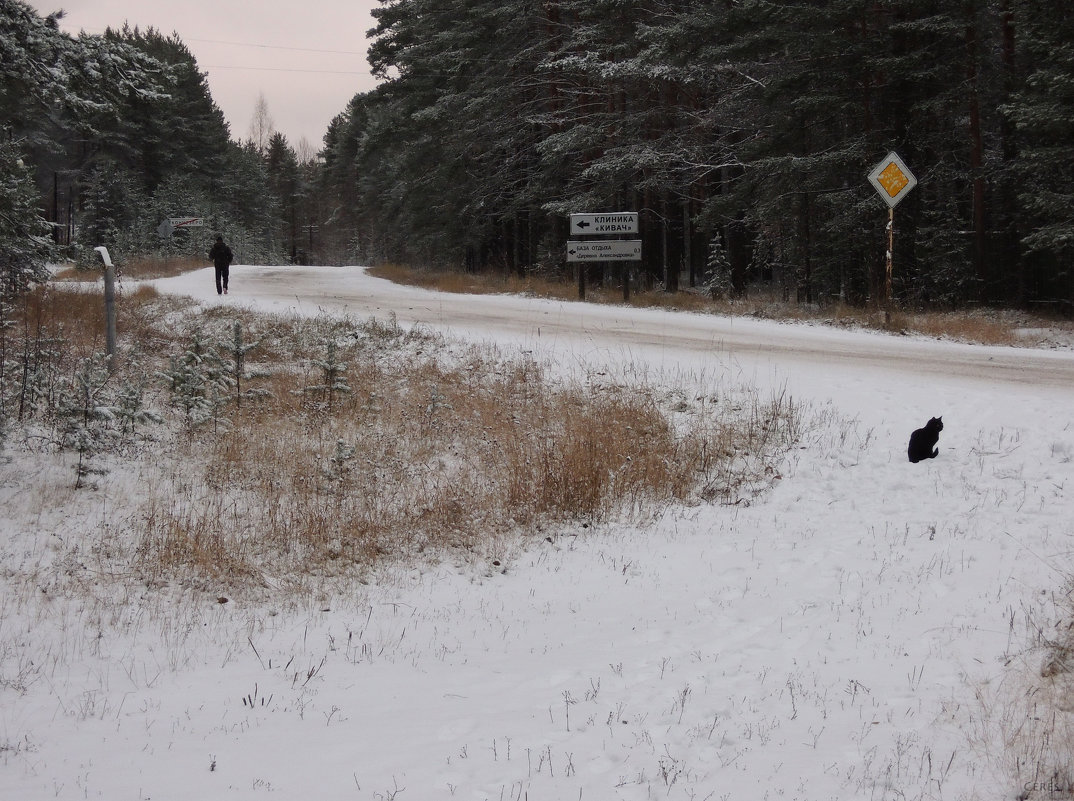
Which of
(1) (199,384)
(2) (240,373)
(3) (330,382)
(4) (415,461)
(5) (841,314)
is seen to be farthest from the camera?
(5) (841,314)

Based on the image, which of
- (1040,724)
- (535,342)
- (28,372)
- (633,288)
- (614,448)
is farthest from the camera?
(633,288)

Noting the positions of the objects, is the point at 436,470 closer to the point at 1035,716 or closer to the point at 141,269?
the point at 1035,716

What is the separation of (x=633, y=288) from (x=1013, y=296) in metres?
9.97

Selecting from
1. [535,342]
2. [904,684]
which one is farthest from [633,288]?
[904,684]

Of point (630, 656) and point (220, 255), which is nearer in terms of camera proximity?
point (630, 656)

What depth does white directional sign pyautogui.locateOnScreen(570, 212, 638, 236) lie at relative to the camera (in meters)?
19.3

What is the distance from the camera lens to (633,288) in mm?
23266

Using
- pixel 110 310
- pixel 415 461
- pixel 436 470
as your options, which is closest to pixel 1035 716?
pixel 436 470

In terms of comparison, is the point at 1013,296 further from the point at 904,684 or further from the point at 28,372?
the point at 28,372

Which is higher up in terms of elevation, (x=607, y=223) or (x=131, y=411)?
(x=607, y=223)

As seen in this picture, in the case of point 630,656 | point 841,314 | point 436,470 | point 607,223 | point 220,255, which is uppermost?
point 607,223

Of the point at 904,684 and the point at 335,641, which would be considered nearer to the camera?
the point at 904,684

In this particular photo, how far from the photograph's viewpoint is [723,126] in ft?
72.0

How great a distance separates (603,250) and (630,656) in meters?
15.6
